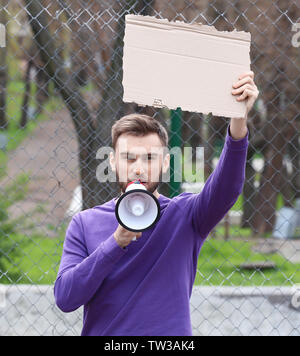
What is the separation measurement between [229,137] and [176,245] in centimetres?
40

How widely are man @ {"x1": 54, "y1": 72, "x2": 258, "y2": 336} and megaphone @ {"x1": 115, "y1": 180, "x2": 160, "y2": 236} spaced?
0.11 meters

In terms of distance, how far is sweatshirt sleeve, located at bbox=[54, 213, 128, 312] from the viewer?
1.74 metres

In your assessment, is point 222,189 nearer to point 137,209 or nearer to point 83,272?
point 137,209

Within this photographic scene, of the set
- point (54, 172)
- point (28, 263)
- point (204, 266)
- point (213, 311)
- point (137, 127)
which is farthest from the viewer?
point (204, 266)

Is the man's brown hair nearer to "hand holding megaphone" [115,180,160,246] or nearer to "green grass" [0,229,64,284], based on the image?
"hand holding megaphone" [115,180,160,246]

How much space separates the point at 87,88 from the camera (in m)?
4.35

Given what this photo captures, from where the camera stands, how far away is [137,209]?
5.55 ft

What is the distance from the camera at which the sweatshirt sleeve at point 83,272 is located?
1.74m

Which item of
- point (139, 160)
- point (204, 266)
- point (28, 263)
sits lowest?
point (204, 266)

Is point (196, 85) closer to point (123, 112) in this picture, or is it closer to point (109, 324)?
point (109, 324)

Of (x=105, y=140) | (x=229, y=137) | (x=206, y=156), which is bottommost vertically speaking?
(x=206, y=156)

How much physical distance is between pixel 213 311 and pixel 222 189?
7.76ft

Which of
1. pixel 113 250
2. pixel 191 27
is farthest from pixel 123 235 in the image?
pixel 191 27

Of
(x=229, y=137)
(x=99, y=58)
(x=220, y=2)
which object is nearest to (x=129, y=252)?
(x=229, y=137)
